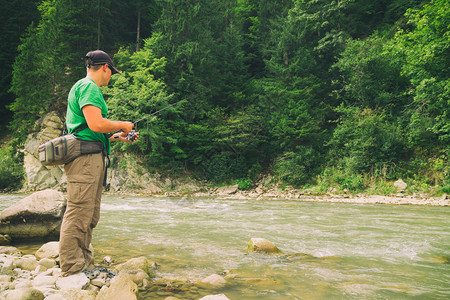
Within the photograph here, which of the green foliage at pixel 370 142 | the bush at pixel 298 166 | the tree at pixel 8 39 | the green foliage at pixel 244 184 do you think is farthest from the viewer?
the tree at pixel 8 39

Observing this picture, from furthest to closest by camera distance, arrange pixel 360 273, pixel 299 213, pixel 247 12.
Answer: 1. pixel 247 12
2. pixel 299 213
3. pixel 360 273

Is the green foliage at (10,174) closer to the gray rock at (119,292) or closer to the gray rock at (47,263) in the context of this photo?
the gray rock at (47,263)

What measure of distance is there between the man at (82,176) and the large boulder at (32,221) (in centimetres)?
259

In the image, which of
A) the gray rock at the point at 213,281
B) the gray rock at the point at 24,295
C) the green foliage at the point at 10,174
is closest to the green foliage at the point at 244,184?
the green foliage at the point at 10,174

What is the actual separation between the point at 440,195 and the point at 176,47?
16.5m

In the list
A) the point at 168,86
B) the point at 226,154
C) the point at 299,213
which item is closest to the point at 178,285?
the point at 299,213

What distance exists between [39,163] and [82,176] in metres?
19.1

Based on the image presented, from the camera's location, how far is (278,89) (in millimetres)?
18516

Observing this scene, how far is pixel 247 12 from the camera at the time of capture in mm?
26859

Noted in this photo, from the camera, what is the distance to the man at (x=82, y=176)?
254 centimetres

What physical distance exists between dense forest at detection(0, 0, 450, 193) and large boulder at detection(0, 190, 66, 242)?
465 inches

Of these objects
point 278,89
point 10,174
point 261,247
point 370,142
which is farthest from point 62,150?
point 10,174

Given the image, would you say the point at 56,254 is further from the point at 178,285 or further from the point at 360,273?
the point at 360,273

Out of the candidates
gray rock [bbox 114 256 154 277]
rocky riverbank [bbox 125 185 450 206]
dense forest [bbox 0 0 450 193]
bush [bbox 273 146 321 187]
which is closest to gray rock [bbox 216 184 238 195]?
rocky riverbank [bbox 125 185 450 206]
